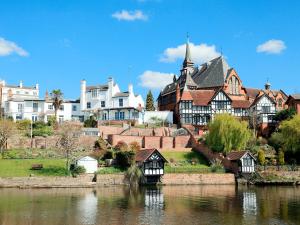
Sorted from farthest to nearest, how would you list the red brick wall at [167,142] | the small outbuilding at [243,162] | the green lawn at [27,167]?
the red brick wall at [167,142]
the small outbuilding at [243,162]
the green lawn at [27,167]

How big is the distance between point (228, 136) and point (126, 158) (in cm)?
1749

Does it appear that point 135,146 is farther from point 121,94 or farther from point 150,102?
point 150,102

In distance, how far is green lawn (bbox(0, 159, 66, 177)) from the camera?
54.0m

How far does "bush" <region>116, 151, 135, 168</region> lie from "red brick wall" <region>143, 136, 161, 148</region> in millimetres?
11937

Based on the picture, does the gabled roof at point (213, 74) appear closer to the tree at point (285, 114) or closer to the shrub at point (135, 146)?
the tree at point (285, 114)

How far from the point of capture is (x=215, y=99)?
3250 inches

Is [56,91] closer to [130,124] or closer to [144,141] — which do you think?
[130,124]

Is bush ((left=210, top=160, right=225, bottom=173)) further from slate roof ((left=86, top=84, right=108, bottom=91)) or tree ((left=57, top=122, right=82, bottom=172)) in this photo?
slate roof ((left=86, top=84, right=108, bottom=91))

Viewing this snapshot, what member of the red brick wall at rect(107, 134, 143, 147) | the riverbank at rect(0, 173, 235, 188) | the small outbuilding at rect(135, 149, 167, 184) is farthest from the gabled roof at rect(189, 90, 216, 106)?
the small outbuilding at rect(135, 149, 167, 184)

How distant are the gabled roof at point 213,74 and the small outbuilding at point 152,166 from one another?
3574cm

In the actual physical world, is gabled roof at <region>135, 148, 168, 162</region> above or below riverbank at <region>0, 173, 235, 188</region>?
above

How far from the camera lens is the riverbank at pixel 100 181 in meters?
51.9

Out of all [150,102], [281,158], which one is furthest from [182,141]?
[150,102]

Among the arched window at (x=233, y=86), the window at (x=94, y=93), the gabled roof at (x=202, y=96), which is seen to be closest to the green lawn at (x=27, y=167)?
the window at (x=94, y=93)
